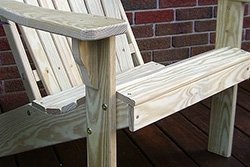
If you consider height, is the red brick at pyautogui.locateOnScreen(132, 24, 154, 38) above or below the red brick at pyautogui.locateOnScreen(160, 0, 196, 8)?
below

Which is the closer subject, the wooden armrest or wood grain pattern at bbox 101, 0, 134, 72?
the wooden armrest

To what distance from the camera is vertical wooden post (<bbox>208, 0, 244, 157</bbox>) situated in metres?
1.75

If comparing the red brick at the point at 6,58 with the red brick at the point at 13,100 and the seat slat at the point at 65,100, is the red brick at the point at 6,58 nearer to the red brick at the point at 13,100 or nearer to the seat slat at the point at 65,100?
the red brick at the point at 13,100

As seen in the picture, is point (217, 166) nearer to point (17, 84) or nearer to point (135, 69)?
point (135, 69)

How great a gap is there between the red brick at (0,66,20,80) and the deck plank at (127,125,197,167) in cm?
68

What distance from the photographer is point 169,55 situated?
2.67m

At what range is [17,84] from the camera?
2.44 metres

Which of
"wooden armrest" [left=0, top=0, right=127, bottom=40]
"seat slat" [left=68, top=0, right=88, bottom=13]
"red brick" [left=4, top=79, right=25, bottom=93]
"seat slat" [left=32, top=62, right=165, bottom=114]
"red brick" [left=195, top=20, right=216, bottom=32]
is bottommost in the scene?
"red brick" [left=4, top=79, right=25, bottom=93]

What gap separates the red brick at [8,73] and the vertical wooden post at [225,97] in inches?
40.1

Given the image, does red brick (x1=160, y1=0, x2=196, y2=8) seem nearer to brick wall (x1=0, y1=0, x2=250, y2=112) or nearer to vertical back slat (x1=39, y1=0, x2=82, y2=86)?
brick wall (x1=0, y1=0, x2=250, y2=112)

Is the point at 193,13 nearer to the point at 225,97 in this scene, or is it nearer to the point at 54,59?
the point at 225,97

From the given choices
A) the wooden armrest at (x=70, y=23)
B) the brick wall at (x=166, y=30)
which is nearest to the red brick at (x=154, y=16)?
the brick wall at (x=166, y=30)

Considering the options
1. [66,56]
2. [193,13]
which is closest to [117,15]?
[66,56]

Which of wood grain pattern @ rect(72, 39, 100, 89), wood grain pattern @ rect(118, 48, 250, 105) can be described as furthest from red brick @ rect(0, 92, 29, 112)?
wood grain pattern @ rect(72, 39, 100, 89)
